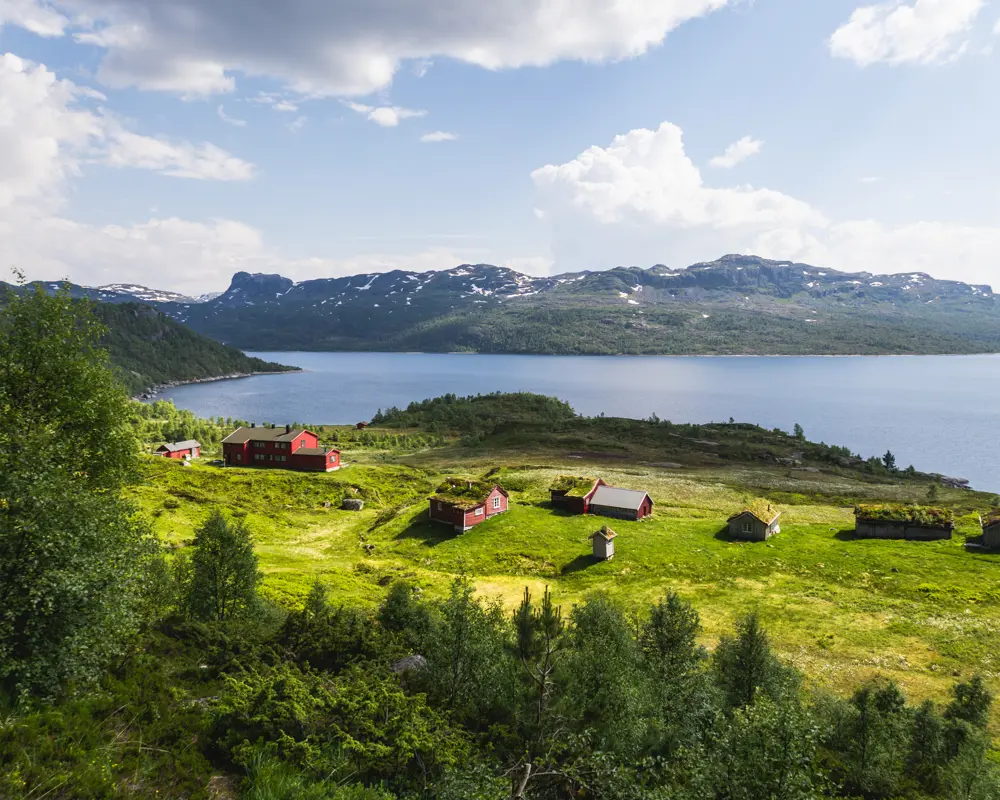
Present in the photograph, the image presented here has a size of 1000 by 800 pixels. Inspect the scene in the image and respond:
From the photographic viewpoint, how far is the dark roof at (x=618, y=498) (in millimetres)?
72425

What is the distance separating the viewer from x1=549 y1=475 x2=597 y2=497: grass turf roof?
74.9m

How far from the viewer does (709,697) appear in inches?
927

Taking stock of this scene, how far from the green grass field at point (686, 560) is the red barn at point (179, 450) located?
2103 centimetres

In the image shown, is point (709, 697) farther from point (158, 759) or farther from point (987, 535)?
point (987, 535)

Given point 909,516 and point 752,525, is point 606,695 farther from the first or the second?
point 909,516

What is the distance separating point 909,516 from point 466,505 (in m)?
53.3

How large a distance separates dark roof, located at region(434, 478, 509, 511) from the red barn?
63.5 meters

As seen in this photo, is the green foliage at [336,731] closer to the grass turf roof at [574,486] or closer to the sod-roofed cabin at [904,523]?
the grass turf roof at [574,486]

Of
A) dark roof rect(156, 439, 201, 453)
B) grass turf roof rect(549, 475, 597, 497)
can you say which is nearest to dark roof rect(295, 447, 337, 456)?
dark roof rect(156, 439, 201, 453)

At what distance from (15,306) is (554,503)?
64.3 m

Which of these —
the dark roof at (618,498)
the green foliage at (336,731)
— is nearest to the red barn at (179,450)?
the dark roof at (618,498)

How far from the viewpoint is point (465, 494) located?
71.8 m

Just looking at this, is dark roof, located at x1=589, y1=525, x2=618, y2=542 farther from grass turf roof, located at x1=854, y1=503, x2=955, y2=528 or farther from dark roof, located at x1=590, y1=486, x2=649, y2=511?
grass turf roof, located at x1=854, y1=503, x2=955, y2=528

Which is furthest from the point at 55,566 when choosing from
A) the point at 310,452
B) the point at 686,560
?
the point at 310,452
